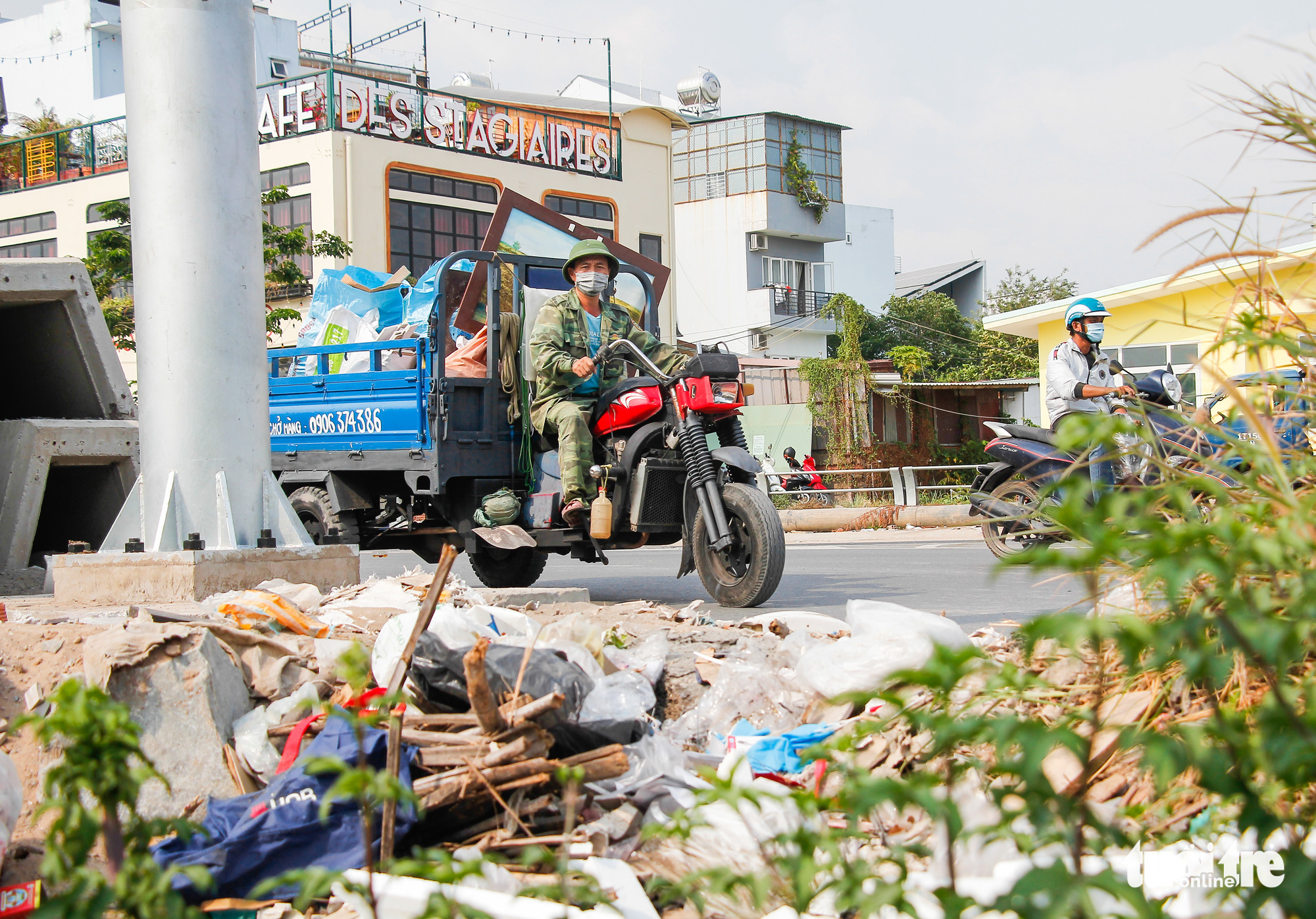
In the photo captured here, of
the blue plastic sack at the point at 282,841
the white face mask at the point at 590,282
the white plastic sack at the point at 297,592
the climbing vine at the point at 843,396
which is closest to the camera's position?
the blue plastic sack at the point at 282,841

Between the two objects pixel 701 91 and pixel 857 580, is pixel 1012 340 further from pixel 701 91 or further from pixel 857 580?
pixel 857 580

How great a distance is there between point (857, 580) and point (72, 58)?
136 ft

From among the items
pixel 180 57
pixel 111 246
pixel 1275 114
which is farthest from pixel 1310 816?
pixel 111 246

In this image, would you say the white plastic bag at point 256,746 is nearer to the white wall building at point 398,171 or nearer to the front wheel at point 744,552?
the front wheel at point 744,552

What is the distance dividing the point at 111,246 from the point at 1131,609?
20573mm

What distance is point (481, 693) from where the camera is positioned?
2857 millimetres

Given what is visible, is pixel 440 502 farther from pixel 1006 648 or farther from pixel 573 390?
pixel 1006 648

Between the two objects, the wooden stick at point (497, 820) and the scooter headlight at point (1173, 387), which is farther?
the scooter headlight at point (1173, 387)

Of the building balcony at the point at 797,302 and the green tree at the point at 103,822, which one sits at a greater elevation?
the building balcony at the point at 797,302

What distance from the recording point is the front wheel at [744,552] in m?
6.64

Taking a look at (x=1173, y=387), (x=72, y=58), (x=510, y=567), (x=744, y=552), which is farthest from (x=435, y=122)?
(x=72, y=58)

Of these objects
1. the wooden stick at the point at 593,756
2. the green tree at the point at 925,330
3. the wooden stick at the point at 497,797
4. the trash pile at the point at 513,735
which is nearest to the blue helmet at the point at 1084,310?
the trash pile at the point at 513,735

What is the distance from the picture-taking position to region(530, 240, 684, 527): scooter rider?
7266 mm

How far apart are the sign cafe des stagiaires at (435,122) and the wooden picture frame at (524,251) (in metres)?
17.2
